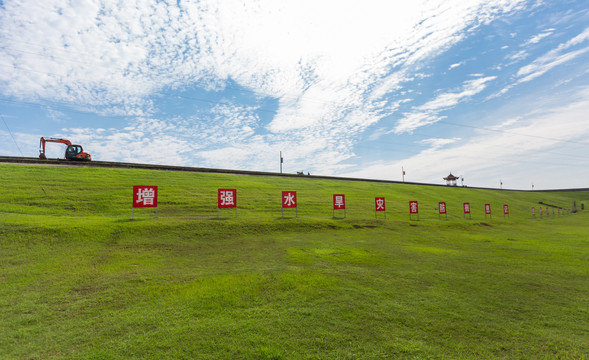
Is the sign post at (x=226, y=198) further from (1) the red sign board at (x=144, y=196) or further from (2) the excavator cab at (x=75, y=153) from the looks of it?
(2) the excavator cab at (x=75, y=153)

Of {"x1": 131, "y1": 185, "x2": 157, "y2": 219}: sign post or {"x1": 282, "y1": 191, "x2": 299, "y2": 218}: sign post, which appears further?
{"x1": 282, "y1": 191, "x2": 299, "y2": 218}: sign post

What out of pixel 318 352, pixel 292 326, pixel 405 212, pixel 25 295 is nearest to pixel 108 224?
pixel 25 295

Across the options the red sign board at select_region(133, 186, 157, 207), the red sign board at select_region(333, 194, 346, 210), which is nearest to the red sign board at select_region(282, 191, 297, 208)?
the red sign board at select_region(333, 194, 346, 210)

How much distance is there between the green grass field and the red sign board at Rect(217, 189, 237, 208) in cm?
321

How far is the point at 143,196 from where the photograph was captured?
63.7 ft

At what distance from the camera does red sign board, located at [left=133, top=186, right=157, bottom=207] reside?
62.9 ft

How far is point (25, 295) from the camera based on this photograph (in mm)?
8062

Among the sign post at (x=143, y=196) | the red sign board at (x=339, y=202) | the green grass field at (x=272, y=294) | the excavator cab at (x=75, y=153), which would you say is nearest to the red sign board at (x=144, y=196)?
the sign post at (x=143, y=196)

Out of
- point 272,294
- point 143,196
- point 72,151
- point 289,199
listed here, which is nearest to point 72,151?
point 72,151

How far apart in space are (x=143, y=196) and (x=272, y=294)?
15.4 m

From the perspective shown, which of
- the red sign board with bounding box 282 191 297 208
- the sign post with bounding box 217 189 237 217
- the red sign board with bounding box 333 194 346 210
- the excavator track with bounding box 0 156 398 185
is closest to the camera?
the sign post with bounding box 217 189 237 217

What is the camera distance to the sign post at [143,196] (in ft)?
62.9

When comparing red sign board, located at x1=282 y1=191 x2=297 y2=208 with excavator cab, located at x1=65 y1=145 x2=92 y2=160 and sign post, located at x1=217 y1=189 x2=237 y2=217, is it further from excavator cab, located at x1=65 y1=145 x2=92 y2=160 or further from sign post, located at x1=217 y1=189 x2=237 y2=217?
excavator cab, located at x1=65 y1=145 x2=92 y2=160

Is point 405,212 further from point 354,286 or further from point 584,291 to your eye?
point 354,286
